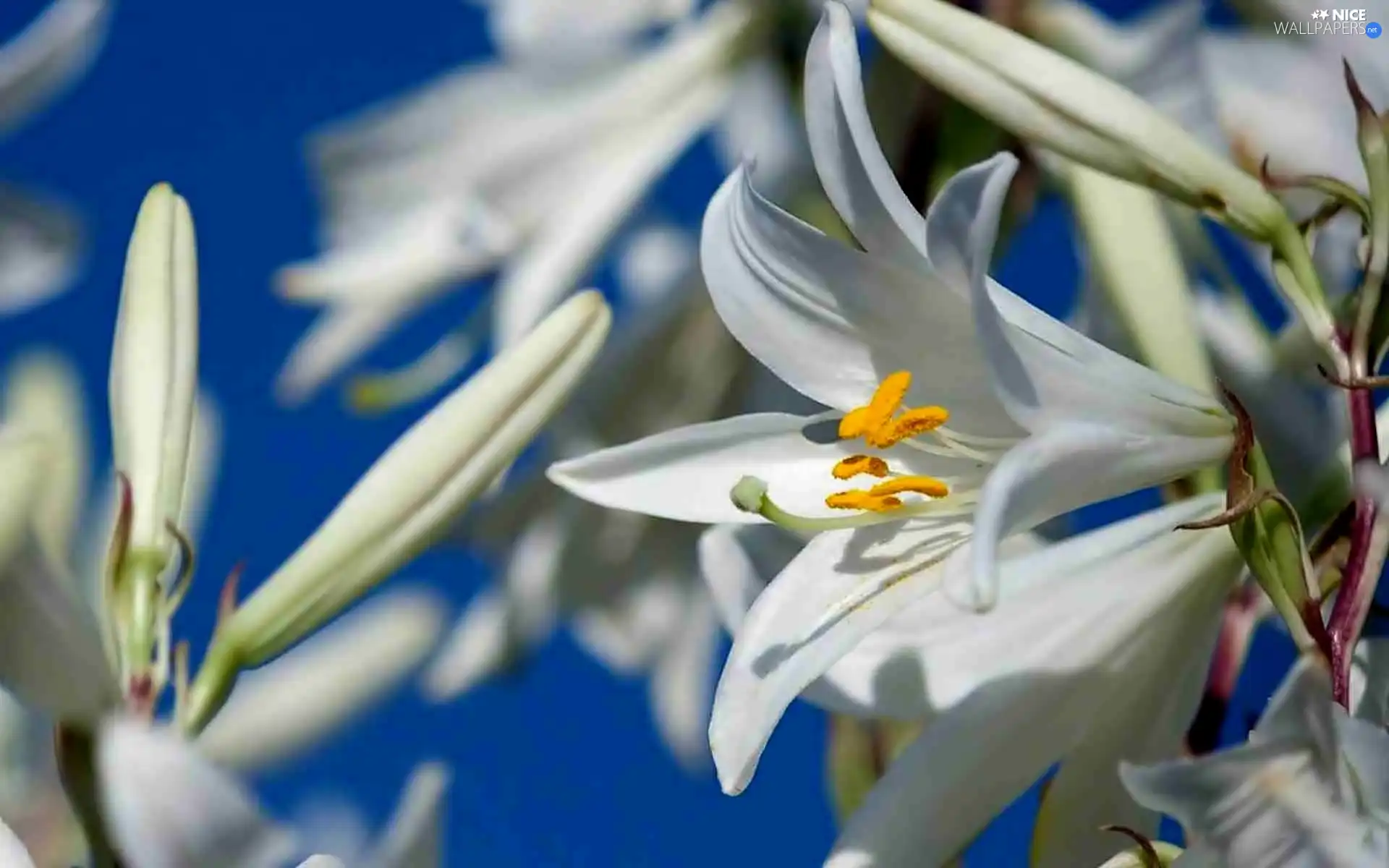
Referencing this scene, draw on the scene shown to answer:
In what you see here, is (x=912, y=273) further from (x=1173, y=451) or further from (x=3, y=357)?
(x=3, y=357)

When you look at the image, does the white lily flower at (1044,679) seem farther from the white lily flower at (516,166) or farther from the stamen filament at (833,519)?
the white lily flower at (516,166)

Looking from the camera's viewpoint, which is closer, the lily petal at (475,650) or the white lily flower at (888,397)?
the white lily flower at (888,397)

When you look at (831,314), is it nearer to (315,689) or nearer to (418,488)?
(418,488)

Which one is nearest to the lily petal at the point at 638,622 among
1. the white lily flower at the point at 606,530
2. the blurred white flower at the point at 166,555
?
the white lily flower at the point at 606,530

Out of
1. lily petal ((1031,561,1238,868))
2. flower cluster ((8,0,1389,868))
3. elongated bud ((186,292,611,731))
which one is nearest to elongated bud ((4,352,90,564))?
flower cluster ((8,0,1389,868))

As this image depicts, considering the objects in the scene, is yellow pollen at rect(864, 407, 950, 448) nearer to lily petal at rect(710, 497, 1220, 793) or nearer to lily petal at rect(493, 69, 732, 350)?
lily petal at rect(710, 497, 1220, 793)

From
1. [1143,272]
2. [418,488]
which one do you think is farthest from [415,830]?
[1143,272]
